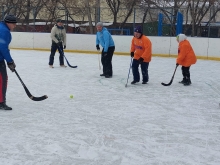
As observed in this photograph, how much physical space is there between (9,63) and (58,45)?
4.50 metres

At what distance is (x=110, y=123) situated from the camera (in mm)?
4297

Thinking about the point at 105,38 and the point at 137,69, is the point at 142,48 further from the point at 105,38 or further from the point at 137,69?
the point at 105,38

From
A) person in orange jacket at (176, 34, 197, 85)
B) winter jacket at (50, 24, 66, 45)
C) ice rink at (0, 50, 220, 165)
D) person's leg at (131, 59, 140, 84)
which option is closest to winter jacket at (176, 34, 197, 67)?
person in orange jacket at (176, 34, 197, 85)

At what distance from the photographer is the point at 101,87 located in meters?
6.64

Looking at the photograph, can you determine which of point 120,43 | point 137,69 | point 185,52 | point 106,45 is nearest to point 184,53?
point 185,52

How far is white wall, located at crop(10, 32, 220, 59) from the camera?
1182 cm

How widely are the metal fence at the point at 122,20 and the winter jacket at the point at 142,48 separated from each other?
611 cm

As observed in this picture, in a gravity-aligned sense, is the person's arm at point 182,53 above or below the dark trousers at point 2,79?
above

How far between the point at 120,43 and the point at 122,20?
2.77m

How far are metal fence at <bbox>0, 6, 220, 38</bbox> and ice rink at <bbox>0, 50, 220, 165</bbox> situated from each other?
5759 millimetres

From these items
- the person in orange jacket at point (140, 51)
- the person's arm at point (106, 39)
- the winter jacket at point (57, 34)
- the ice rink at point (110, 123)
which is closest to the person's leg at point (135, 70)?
the person in orange jacket at point (140, 51)

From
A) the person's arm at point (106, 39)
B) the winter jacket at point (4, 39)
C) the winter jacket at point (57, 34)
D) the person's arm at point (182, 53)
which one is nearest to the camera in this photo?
the winter jacket at point (4, 39)

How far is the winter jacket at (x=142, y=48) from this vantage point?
6600 mm

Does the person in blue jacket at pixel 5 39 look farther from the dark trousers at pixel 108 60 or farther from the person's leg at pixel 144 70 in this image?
the dark trousers at pixel 108 60
